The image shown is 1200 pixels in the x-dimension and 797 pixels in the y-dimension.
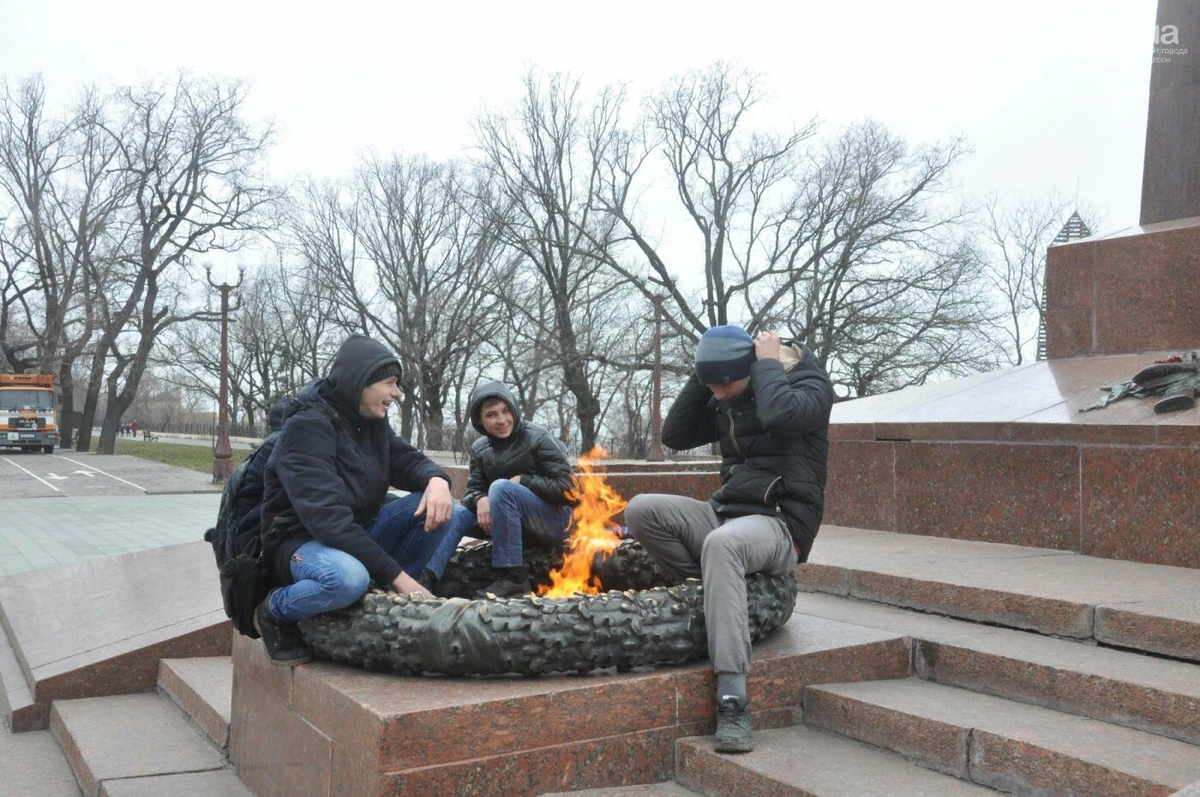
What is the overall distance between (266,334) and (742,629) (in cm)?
5161

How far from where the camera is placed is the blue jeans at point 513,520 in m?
4.65

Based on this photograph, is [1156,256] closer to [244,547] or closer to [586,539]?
[586,539]

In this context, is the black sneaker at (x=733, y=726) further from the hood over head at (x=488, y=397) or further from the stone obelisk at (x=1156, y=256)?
the stone obelisk at (x=1156, y=256)

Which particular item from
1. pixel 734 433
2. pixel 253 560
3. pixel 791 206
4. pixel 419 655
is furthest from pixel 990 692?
pixel 791 206

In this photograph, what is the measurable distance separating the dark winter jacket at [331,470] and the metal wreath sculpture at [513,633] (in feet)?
0.70

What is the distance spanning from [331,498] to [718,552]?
1.25 m

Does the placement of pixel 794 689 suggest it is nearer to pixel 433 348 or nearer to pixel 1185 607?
pixel 1185 607

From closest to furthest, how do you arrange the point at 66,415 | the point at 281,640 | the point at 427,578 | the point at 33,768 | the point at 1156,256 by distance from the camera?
1. the point at 281,640
2. the point at 427,578
3. the point at 33,768
4. the point at 1156,256
5. the point at 66,415

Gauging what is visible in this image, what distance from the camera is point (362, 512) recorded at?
153 inches

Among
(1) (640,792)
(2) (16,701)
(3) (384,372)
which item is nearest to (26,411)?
(2) (16,701)

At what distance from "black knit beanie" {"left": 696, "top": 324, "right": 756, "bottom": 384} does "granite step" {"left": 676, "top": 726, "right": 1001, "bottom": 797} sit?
1.25 metres

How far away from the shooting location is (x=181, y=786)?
383 centimetres

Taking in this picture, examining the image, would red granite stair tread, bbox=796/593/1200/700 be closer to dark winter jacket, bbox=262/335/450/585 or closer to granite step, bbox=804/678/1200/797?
granite step, bbox=804/678/1200/797

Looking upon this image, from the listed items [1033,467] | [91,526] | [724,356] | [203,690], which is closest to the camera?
[724,356]
